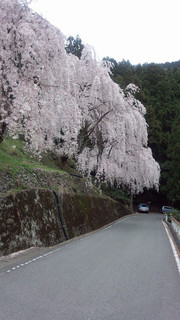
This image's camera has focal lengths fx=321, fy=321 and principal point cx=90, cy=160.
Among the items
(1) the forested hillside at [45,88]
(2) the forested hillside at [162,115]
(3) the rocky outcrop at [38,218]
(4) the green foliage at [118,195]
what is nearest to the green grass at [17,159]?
(1) the forested hillside at [45,88]

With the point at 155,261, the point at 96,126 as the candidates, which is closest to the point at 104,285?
the point at 155,261

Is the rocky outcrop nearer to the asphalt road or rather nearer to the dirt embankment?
the dirt embankment

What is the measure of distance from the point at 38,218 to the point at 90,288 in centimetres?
588

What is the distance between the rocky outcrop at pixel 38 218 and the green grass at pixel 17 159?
130cm

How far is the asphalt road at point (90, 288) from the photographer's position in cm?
429

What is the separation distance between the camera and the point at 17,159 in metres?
14.3

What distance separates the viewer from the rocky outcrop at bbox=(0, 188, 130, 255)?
29.7 feet

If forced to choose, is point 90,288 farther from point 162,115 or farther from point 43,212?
point 162,115

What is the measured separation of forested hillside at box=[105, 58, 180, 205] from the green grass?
21.6 metres

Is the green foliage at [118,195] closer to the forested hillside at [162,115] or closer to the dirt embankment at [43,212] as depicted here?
the forested hillside at [162,115]

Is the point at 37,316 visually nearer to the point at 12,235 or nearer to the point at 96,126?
the point at 12,235

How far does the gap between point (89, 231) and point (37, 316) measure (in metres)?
13.5

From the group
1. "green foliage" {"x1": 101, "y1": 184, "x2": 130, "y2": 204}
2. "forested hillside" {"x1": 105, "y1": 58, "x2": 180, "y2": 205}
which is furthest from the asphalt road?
"green foliage" {"x1": 101, "y1": 184, "x2": 130, "y2": 204}

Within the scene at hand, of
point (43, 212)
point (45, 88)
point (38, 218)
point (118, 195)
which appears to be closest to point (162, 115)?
point (118, 195)
